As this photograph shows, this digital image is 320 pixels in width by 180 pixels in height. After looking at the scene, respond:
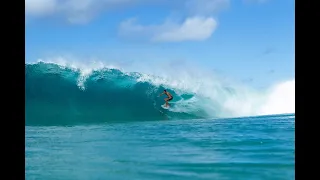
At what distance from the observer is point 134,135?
834cm

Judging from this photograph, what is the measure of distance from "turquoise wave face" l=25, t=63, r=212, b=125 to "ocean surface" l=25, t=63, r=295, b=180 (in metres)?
0.03

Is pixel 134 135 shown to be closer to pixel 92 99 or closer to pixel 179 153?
pixel 179 153

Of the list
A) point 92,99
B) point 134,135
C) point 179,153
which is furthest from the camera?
point 92,99

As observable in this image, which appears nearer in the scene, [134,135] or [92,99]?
[134,135]

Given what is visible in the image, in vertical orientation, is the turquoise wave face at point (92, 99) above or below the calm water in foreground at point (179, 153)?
above

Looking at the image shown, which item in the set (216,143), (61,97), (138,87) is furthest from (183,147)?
(61,97)

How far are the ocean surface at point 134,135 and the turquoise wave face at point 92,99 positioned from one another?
3cm

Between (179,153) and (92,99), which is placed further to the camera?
(92,99)

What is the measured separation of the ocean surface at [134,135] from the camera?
555cm

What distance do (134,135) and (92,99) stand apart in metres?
3.45

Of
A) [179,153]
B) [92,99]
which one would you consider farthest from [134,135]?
[92,99]

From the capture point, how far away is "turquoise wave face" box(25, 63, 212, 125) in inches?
395

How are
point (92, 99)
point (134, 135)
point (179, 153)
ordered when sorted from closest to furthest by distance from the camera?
point (179, 153), point (134, 135), point (92, 99)
